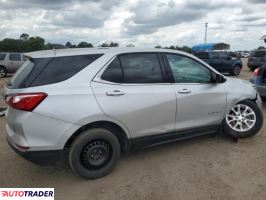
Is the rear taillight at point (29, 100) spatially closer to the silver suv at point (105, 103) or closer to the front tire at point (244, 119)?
the silver suv at point (105, 103)

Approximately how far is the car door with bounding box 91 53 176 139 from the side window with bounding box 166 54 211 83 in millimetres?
240

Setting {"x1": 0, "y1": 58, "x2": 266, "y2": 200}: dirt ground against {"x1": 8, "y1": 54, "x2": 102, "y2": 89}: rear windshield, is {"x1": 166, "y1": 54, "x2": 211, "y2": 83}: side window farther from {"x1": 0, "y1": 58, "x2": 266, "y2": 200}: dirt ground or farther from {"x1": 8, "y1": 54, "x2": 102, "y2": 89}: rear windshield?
{"x1": 8, "y1": 54, "x2": 102, "y2": 89}: rear windshield

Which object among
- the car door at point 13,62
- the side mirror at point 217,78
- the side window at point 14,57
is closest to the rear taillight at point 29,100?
the side mirror at point 217,78

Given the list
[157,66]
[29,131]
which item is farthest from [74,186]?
[157,66]

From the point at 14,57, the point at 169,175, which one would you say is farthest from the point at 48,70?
the point at 14,57

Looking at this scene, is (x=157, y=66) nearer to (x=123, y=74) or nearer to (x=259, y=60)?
(x=123, y=74)

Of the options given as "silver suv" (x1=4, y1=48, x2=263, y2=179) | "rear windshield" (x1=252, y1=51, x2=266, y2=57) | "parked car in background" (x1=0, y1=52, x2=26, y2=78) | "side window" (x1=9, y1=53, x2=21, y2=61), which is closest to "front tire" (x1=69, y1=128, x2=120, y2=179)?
"silver suv" (x1=4, y1=48, x2=263, y2=179)

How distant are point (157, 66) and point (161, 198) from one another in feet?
6.11

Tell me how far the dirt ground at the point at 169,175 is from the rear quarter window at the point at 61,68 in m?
1.36

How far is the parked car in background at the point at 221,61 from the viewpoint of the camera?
18.5 m

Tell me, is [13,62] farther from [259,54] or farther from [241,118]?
[241,118]

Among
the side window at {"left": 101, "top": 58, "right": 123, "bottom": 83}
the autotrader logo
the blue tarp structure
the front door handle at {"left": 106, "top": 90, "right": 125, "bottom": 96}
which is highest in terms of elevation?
the blue tarp structure

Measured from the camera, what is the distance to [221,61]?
18.7 meters

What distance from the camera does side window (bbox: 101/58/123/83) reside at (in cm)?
396
